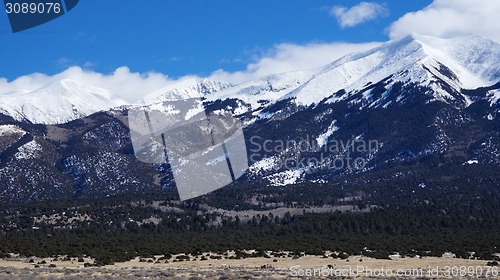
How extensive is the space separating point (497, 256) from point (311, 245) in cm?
2741

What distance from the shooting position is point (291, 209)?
160875 mm

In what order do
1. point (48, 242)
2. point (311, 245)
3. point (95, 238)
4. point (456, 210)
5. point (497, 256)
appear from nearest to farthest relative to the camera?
1. point (497, 256)
2. point (311, 245)
3. point (48, 242)
4. point (95, 238)
5. point (456, 210)

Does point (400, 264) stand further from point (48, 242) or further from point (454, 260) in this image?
point (48, 242)

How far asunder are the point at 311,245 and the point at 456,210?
56000mm

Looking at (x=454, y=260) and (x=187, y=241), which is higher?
(x=187, y=241)

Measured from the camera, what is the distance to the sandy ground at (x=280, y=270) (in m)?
52.4

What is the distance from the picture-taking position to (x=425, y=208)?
144750mm

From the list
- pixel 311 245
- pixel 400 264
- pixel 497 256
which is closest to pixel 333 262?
pixel 400 264

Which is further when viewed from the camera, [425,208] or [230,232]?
[425,208]

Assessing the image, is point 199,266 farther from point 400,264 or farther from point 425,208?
point 425,208

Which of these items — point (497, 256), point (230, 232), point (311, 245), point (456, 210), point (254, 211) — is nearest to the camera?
point (497, 256)

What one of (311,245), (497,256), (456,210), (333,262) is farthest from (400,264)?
(456,210)

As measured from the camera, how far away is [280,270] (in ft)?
196

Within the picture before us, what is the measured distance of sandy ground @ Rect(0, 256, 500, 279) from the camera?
52438 millimetres
